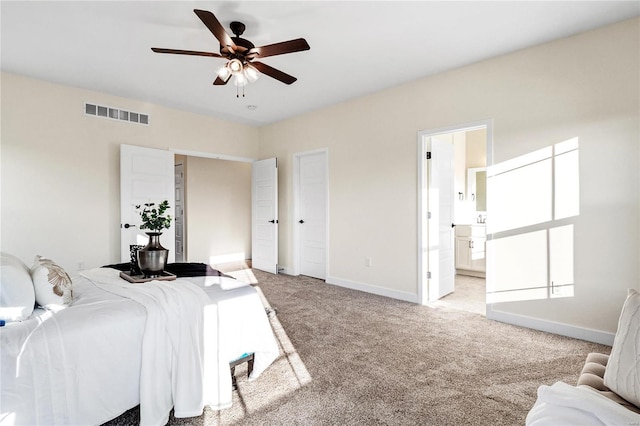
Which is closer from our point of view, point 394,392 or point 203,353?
point 203,353

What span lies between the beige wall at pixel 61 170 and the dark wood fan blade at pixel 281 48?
121 inches

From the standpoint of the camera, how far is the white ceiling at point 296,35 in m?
2.57

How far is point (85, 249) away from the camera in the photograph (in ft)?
14.1

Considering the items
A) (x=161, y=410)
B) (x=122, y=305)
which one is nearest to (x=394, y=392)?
(x=161, y=410)

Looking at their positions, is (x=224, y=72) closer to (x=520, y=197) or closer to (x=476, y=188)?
(x=520, y=197)

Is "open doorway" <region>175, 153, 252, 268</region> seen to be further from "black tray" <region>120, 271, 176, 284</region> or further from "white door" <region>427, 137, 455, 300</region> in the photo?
"black tray" <region>120, 271, 176, 284</region>

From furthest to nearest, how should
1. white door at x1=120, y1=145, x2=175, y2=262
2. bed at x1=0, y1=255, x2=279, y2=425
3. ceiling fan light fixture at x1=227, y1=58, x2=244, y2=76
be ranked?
white door at x1=120, y1=145, x2=175, y2=262 → ceiling fan light fixture at x1=227, y1=58, x2=244, y2=76 → bed at x1=0, y1=255, x2=279, y2=425

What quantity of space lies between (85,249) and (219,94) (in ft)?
9.27

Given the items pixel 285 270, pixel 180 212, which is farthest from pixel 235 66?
pixel 180 212

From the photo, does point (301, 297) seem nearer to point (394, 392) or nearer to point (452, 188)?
point (394, 392)

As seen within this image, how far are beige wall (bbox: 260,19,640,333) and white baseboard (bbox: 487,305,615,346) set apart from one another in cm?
5

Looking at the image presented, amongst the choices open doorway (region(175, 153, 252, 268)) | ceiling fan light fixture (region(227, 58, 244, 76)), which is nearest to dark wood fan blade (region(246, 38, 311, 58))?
ceiling fan light fixture (region(227, 58, 244, 76))

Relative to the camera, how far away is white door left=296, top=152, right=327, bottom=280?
17.7 ft

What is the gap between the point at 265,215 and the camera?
238 inches
